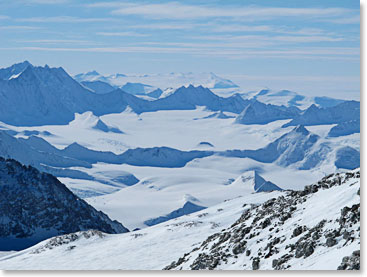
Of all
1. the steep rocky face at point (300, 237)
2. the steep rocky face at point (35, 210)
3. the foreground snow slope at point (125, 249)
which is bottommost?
the steep rocky face at point (35, 210)

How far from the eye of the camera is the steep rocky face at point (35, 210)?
104 m

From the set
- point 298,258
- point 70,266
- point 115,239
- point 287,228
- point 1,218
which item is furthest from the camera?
point 1,218

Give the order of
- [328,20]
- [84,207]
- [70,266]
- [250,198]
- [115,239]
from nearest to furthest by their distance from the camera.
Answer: [328,20] → [70,266] → [115,239] → [250,198] → [84,207]

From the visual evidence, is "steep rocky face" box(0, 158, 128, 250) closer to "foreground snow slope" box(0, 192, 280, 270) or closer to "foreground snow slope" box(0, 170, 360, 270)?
"foreground snow slope" box(0, 192, 280, 270)

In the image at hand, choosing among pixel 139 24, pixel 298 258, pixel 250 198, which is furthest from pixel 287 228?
pixel 250 198

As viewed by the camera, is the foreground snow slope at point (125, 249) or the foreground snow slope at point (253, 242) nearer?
the foreground snow slope at point (253, 242)

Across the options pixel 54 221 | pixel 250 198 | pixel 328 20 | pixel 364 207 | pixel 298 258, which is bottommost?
pixel 54 221

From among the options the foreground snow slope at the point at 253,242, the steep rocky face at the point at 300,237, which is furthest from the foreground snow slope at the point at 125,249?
the steep rocky face at the point at 300,237

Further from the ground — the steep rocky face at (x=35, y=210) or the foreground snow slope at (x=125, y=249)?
the foreground snow slope at (x=125, y=249)

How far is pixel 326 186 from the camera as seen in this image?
38000mm

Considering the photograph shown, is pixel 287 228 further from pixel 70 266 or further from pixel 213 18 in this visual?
pixel 70 266

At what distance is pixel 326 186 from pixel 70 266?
64.5ft

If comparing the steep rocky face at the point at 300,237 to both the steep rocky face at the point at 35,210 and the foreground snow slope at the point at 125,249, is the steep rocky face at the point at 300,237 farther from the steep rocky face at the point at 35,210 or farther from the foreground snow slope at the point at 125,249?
the steep rocky face at the point at 35,210

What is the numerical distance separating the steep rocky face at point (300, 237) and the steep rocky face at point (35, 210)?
69.8 meters
